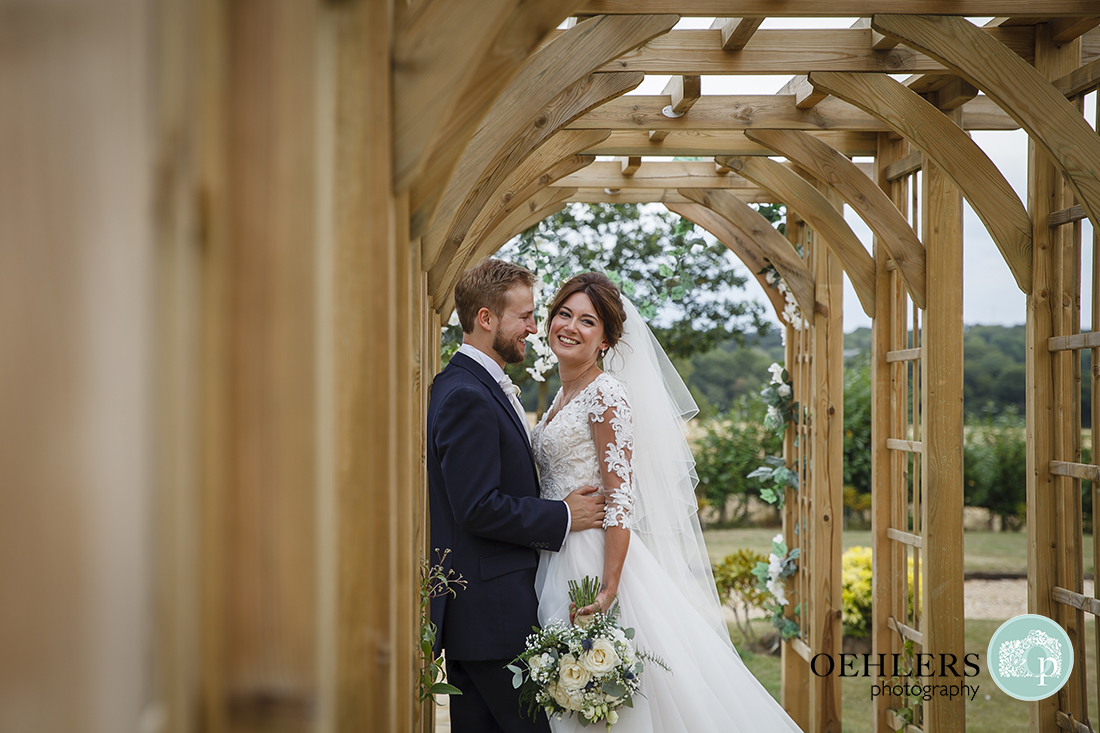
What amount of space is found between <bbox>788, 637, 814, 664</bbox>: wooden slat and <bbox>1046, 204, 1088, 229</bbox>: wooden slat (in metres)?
2.72

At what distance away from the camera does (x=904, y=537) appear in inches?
152

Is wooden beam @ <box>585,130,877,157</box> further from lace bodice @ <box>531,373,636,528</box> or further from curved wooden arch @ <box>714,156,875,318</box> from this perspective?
lace bodice @ <box>531,373,636,528</box>

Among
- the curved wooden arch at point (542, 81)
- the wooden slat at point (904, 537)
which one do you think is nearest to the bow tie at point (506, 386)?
the curved wooden arch at point (542, 81)

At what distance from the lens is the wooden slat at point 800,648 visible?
466cm

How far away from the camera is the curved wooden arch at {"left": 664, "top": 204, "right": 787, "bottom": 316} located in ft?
16.4

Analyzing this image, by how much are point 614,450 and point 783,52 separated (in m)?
1.50

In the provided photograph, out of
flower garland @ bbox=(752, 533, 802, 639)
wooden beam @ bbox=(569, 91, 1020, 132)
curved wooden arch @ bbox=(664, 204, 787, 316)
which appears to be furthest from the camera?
curved wooden arch @ bbox=(664, 204, 787, 316)

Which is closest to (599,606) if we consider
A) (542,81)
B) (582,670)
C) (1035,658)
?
(582,670)

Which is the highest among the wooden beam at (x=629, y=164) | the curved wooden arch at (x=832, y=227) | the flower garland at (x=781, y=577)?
the wooden beam at (x=629, y=164)

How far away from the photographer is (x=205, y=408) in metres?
0.73

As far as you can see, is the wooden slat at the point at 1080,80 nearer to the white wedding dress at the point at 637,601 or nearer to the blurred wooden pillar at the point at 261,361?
the white wedding dress at the point at 637,601

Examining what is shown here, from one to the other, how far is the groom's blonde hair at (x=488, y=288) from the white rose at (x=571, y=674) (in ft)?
3.60

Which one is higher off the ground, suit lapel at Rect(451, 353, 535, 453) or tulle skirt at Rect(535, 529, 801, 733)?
suit lapel at Rect(451, 353, 535, 453)

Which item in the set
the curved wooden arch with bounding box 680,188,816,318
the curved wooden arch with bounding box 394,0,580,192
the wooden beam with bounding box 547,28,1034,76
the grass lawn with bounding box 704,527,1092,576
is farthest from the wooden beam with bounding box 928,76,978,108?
the grass lawn with bounding box 704,527,1092,576
